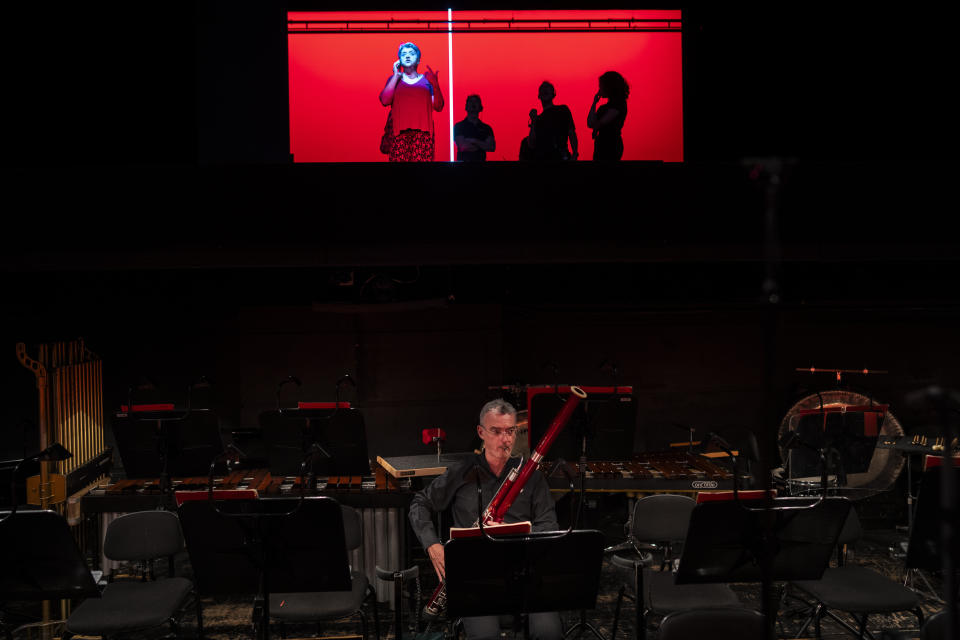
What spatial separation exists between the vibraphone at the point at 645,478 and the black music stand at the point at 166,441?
2.44 m

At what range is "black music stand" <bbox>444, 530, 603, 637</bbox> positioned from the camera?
11.3 feet

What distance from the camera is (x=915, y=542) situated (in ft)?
13.9

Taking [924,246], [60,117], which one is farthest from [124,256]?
[924,246]

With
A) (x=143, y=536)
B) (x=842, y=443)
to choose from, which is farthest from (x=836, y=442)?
(x=143, y=536)

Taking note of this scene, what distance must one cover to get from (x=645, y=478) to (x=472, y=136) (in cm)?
359

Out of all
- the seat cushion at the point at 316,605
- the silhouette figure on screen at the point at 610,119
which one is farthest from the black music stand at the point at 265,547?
the silhouette figure on screen at the point at 610,119

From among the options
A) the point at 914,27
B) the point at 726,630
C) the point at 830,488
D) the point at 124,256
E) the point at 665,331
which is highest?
the point at 914,27

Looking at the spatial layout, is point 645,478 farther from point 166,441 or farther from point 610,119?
point 166,441

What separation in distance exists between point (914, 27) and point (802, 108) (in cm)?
133

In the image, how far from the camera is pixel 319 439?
5762mm

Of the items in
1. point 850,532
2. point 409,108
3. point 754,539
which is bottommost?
point 850,532

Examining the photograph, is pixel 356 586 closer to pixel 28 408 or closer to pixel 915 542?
pixel 915 542

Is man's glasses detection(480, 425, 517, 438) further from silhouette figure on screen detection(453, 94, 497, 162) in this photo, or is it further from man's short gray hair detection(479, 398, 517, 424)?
silhouette figure on screen detection(453, 94, 497, 162)

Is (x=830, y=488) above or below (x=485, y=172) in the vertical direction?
below
